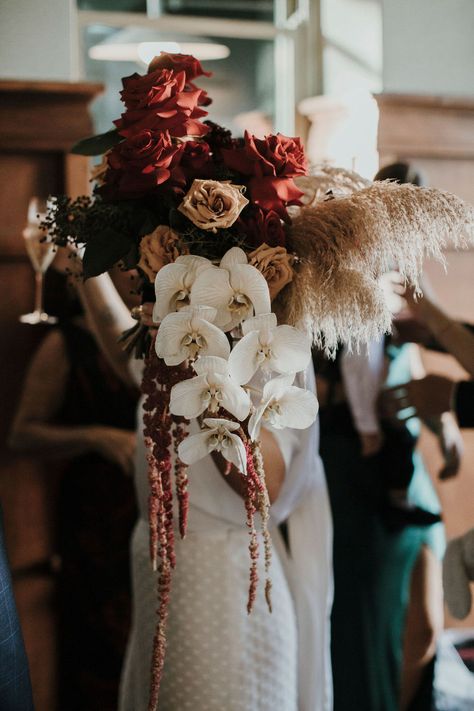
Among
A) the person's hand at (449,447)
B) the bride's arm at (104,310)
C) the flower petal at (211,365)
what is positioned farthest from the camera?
the person's hand at (449,447)

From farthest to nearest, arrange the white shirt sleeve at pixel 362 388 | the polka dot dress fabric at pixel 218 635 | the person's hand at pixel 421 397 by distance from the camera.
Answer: the white shirt sleeve at pixel 362 388
the person's hand at pixel 421 397
the polka dot dress fabric at pixel 218 635

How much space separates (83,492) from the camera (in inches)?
96.8

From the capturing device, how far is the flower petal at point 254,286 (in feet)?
3.12

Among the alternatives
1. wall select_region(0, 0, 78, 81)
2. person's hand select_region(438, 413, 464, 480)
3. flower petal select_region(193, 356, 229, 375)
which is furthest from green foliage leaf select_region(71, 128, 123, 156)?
person's hand select_region(438, 413, 464, 480)

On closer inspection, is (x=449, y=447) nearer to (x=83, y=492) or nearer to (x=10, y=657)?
(x=83, y=492)

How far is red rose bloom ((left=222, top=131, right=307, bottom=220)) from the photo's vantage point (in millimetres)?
1047

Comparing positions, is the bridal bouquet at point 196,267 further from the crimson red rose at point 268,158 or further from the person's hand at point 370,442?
the person's hand at point 370,442

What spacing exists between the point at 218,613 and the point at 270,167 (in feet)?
2.46

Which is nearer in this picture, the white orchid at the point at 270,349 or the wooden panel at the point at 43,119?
the white orchid at the point at 270,349

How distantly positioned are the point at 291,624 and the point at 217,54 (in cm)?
241

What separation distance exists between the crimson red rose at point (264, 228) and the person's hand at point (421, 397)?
1.32m

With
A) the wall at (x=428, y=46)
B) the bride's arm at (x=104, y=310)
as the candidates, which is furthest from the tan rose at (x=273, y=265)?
the wall at (x=428, y=46)

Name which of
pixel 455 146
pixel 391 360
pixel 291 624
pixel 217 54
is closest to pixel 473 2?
pixel 455 146

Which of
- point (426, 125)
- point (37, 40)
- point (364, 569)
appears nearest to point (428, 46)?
point (426, 125)
